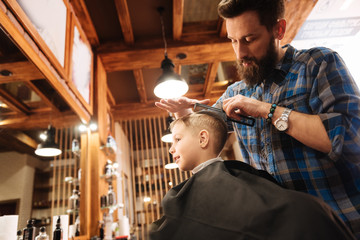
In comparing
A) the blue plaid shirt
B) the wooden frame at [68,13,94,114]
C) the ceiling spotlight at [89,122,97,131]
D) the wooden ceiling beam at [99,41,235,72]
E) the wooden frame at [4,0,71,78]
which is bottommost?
the blue plaid shirt

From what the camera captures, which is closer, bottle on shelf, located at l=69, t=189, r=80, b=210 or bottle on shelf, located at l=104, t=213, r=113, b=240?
bottle on shelf, located at l=69, t=189, r=80, b=210

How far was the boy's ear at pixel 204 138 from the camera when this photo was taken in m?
1.48

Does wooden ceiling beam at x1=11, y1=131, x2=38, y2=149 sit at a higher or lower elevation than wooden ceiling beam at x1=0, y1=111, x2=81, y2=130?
lower

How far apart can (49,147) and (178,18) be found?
238 centimetres

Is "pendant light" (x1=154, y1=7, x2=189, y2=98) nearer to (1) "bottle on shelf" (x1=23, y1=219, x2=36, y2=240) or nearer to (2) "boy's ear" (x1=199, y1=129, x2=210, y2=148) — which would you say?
(2) "boy's ear" (x1=199, y1=129, x2=210, y2=148)

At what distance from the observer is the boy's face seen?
4.77 ft

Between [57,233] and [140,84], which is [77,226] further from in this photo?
[140,84]

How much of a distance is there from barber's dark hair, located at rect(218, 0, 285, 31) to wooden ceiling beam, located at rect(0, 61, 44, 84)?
148 cm

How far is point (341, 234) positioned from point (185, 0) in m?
3.26

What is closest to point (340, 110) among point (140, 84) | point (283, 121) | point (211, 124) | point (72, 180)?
point (283, 121)

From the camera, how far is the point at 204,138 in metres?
1.49

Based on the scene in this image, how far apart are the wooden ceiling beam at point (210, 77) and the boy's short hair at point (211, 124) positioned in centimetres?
298

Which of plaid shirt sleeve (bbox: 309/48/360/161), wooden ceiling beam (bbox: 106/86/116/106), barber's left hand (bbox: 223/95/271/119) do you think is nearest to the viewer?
plaid shirt sleeve (bbox: 309/48/360/161)

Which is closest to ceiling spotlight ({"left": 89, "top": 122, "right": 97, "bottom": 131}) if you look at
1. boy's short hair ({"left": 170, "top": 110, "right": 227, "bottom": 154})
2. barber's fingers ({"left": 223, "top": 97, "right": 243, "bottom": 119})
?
boy's short hair ({"left": 170, "top": 110, "right": 227, "bottom": 154})
